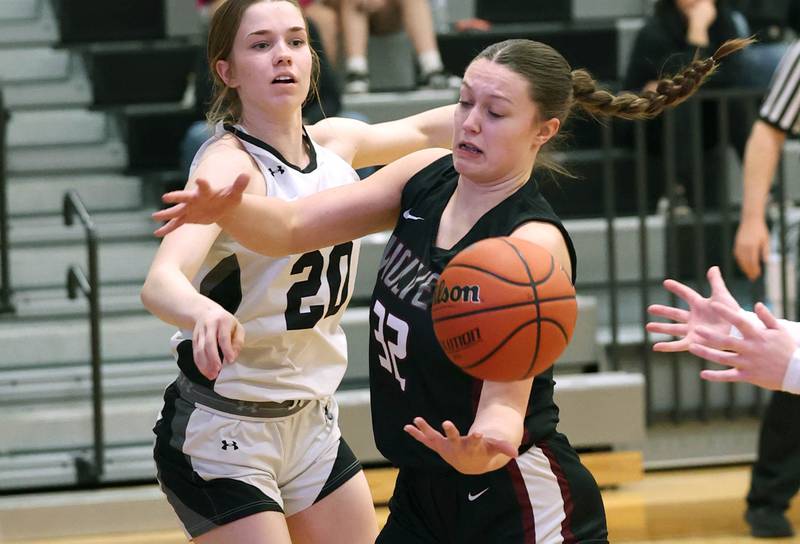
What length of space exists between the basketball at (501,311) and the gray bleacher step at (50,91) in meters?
5.45

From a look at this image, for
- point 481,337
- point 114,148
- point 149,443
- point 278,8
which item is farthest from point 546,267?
point 114,148

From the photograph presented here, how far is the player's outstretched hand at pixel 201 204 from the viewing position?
2307 mm

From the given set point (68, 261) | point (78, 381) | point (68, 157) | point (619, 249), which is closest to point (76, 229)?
point (68, 261)

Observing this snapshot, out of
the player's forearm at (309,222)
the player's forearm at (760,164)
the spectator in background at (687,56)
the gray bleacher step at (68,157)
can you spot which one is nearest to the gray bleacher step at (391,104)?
the spectator in background at (687,56)

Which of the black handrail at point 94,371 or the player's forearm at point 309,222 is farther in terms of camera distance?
the black handrail at point 94,371

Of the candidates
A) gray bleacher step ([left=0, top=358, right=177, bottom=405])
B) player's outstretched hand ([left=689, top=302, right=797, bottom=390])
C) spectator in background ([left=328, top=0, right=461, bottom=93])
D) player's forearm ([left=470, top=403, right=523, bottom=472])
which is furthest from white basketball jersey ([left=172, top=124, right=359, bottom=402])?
spectator in background ([left=328, top=0, right=461, bottom=93])

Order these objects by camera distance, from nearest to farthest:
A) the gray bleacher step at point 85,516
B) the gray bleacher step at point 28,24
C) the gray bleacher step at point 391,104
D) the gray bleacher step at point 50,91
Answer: the gray bleacher step at point 85,516, the gray bleacher step at point 391,104, the gray bleacher step at point 50,91, the gray bleacher step at point 28,24

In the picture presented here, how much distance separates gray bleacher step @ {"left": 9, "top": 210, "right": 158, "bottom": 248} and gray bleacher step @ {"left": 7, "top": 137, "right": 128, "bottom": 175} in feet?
1.28

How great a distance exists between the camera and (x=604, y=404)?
5.48 m

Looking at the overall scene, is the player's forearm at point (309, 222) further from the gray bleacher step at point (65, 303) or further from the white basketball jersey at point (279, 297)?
the gray bleacher step at point (65, 303)

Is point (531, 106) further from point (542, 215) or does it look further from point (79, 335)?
point (79, 335)

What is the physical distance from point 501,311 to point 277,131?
94cm

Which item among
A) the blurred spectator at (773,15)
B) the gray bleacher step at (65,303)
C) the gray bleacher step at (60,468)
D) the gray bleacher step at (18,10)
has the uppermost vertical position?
the gray bleacher step at (18,10)

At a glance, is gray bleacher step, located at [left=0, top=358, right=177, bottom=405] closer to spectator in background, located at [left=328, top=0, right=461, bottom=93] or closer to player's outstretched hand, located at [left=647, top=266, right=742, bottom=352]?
spectator in background, located at [left=328, top=0, right=461, bottom=93]
